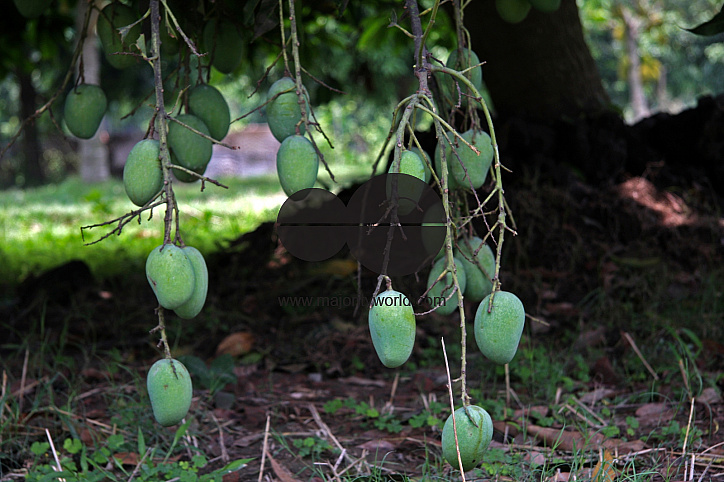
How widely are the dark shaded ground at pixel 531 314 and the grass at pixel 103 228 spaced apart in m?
0.35

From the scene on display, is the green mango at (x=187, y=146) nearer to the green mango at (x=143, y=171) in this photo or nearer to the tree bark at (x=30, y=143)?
the green mango at (x=143, y=171)

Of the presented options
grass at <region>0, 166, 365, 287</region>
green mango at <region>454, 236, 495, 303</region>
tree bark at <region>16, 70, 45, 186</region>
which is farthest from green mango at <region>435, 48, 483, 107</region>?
tree bark at <region>16, 70, 45, 186</region>

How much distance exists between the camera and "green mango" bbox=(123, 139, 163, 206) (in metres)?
0.81

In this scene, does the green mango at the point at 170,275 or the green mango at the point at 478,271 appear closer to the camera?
the green mango at the point at 170,275

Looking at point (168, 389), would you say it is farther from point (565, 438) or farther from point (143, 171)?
point (565, 438)

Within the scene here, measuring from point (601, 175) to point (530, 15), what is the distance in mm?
543

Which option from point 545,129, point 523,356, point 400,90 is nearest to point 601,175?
point 545,129

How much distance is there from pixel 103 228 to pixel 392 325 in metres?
3.42

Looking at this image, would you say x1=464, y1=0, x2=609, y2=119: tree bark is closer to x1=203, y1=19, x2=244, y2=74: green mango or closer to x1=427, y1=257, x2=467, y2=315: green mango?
x1=203, y1=19, x2=244, y2=74: green mango

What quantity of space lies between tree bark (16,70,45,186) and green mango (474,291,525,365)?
1013 centimetres

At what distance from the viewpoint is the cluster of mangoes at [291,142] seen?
2.86 feet

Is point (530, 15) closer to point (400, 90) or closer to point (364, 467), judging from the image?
point (364, 467)

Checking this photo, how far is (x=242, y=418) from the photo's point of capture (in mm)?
1433

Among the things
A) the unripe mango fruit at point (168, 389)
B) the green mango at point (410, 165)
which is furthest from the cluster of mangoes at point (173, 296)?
the green mango at point (410, 165)
